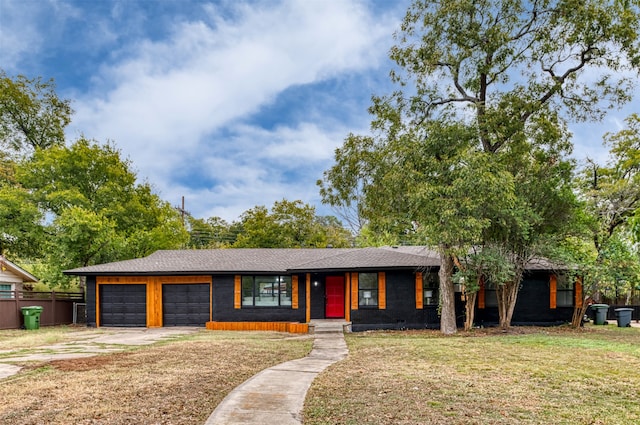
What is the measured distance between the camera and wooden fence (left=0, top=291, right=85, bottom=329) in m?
17.1

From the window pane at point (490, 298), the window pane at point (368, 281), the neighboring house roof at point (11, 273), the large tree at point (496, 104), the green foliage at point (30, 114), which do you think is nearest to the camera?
the large tree at point (496, 104)

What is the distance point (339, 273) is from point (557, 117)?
31.0 feet

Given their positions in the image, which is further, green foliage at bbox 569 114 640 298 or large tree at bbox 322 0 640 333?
green foliage at bbox 569 114 640 298

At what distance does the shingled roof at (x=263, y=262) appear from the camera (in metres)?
16.2

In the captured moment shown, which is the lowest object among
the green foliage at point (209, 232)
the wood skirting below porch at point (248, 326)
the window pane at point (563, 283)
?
the wood skirting below porch at point (248, 326)

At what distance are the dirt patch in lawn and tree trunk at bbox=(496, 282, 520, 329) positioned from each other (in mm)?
8182

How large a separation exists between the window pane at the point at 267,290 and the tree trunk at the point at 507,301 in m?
8.04

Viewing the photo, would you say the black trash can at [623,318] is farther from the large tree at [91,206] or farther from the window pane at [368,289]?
the large tree at [91,206]

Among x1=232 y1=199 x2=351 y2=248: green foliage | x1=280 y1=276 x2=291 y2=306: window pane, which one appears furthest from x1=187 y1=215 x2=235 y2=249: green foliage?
x1=280 y1=276 x2=291 y2=306: window pane

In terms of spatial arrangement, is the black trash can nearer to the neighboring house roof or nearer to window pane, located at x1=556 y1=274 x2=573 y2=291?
window pane, located at x1=556 y1=274 x2=573 y2=291

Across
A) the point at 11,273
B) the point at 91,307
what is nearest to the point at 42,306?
the point at 91,307

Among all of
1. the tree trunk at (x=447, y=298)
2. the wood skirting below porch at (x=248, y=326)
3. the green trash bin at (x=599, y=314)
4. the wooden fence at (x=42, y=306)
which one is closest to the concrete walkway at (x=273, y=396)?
the tree trunk at (x=447, y=298)

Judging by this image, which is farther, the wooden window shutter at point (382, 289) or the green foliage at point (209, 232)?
the green foliage at point (209, 232)

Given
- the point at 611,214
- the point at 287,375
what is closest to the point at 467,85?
the point at 611,214
